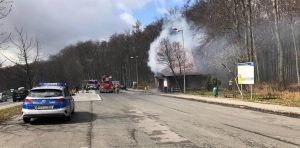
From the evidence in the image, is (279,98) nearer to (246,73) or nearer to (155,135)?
(246,73)

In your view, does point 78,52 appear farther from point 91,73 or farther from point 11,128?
point 11,128

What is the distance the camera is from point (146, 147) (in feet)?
36.6

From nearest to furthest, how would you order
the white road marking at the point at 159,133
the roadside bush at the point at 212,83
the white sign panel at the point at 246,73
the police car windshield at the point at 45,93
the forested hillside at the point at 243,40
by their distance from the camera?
the white road marking at the point at 159,133 < the police car windshield at the point at 45,93 < the white sign panel at the point at 246,73 < the forested hillside at the point at 243,40 < the roadside bush at the point at 212,83

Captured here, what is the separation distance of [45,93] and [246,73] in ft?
60.8

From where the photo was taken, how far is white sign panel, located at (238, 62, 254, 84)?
108 feet

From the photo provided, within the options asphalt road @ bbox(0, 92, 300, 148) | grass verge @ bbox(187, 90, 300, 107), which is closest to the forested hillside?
grass verge @ bbox(187, 90, 300, 107)

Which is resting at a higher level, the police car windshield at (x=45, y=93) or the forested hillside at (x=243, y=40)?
the forested hillside at (x=243, y=40)

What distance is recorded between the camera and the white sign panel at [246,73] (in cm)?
3306

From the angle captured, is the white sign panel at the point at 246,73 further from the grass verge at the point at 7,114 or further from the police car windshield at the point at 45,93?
the police car windshield at the point at 45,93

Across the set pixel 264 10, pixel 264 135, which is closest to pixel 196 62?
pixel 264 10

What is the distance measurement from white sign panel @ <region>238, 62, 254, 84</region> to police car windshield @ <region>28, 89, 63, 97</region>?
17.9 m

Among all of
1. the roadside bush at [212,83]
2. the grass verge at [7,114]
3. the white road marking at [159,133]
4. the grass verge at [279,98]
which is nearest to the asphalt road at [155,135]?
the white road marking at [159,133]

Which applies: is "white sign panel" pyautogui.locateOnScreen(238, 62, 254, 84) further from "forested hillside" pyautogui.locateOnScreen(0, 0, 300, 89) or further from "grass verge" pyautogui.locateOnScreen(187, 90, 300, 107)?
"forested hillside" pyautogui.locateOnScreen(0, 0, 300, 89)

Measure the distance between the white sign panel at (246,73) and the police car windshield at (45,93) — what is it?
1786 cm
